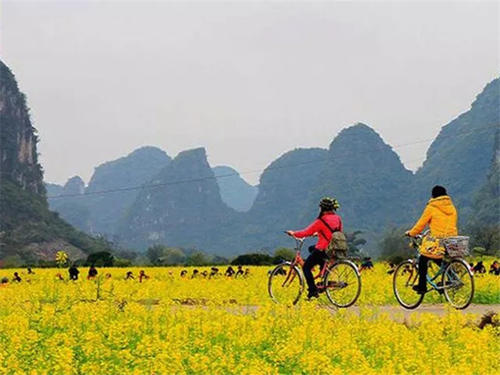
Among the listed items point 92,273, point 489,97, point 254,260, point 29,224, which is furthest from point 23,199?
point 489,97

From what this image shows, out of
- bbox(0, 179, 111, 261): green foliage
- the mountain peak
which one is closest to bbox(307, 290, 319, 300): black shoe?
bbox(0, 179, 111, 261): green foliage

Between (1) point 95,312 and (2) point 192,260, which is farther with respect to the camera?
(2) point 192,260

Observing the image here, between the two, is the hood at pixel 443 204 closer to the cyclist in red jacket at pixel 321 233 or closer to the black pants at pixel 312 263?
the cyclist in red jacket at pixel 321 233

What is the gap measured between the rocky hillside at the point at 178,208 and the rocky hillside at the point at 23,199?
194 feet

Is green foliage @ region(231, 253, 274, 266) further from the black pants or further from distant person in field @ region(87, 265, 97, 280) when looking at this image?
the black pants

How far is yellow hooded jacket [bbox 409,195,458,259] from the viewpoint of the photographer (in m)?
8.70

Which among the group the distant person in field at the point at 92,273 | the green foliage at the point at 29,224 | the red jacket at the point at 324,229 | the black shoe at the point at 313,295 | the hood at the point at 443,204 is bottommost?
the black shoe at the point at 313,295

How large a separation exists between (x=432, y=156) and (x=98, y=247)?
69310 millimetres

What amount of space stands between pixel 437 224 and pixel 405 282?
1.12 meters

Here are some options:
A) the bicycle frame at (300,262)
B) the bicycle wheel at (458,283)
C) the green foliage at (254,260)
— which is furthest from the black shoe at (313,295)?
the green foliage at (254,260)

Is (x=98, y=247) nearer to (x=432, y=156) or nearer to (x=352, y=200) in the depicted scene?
(x=352, y=200)

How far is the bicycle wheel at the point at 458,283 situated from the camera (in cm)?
865

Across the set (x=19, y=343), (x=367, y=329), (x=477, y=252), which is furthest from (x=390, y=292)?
(x=477, y=252)

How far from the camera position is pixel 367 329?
6145 mm
